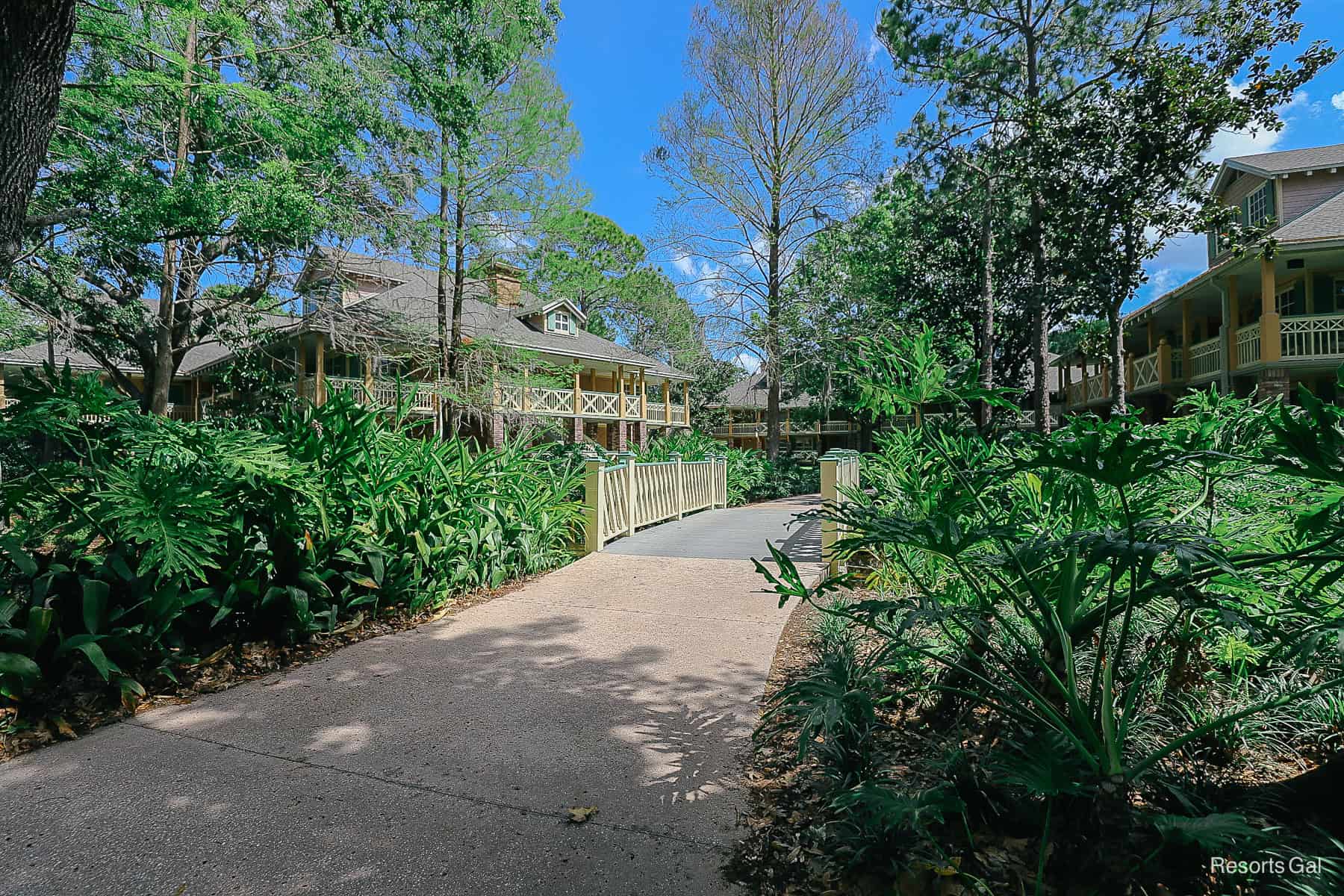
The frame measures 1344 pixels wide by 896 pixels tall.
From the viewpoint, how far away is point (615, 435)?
26.8 metres

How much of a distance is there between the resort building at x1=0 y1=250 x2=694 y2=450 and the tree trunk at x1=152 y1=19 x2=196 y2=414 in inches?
57.4

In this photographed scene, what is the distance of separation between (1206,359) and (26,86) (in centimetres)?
2074

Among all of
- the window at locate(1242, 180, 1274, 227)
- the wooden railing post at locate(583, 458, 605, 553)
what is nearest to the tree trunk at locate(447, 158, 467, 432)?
the wooden railing post at locate(583, 458, 605, 553)

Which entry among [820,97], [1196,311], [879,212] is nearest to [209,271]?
[820,97]

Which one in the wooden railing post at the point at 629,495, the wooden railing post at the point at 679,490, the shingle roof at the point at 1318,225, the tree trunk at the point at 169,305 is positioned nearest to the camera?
the wooden railing post at the point at 629,495

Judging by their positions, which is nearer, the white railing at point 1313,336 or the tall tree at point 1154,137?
the tall tree at point 1154,137

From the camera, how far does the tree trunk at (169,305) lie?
1049 cm

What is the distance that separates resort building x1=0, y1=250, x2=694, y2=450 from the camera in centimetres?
1313

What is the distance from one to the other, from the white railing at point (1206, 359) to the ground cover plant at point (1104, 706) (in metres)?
15.6

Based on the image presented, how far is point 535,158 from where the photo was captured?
14.5 metres

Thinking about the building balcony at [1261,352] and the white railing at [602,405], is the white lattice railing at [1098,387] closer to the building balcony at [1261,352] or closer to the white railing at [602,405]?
the building balcony at [1261,352]

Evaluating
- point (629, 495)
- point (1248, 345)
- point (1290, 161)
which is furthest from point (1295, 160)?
point (629, 495)

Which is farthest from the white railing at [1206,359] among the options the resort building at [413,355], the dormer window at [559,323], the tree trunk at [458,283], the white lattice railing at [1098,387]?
the dormer window at [559,323]

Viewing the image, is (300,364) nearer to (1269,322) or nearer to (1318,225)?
(1269,322)
